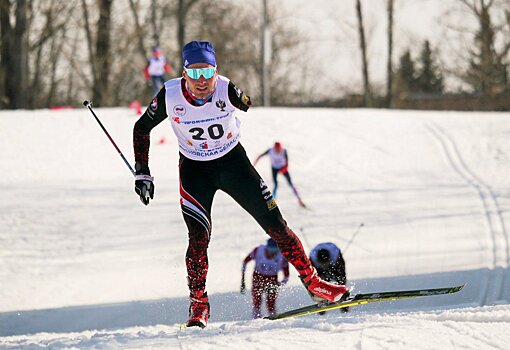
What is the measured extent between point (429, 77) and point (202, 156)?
52.2 metres

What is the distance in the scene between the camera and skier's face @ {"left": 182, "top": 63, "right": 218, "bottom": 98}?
14.3 feet

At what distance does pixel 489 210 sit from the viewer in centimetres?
1238

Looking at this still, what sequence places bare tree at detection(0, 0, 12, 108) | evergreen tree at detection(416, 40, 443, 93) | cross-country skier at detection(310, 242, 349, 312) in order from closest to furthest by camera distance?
cross-country skier at detection(310, 242, 349, 312) → bare tree at detection(0, 0, 12, 108) → evergreen tree at detection(416, 40, 443, 93)

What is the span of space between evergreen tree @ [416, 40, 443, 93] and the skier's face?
5144cm

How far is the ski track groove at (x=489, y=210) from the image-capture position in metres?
8.54

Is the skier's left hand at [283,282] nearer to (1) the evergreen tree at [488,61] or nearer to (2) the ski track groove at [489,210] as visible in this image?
(2) the ski track groove at [489,210]

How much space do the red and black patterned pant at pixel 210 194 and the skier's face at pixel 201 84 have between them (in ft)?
1.63

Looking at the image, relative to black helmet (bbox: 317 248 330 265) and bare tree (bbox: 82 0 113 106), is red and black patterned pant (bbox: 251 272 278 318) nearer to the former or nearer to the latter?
black helmet (bbox: 317 248 330 265)

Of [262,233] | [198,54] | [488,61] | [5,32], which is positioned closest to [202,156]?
[198,54]

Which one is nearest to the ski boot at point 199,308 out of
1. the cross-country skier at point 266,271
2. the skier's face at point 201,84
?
the skier's face at point 201,84

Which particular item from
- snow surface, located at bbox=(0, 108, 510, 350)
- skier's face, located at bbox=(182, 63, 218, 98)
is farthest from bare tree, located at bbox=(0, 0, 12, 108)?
skier's face, located at bbox=(182, 63, 218, 98)

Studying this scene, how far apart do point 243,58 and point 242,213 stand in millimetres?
31714

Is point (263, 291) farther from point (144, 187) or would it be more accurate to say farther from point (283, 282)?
point (144, 187)

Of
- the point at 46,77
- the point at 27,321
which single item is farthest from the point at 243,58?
the point at 27,321
